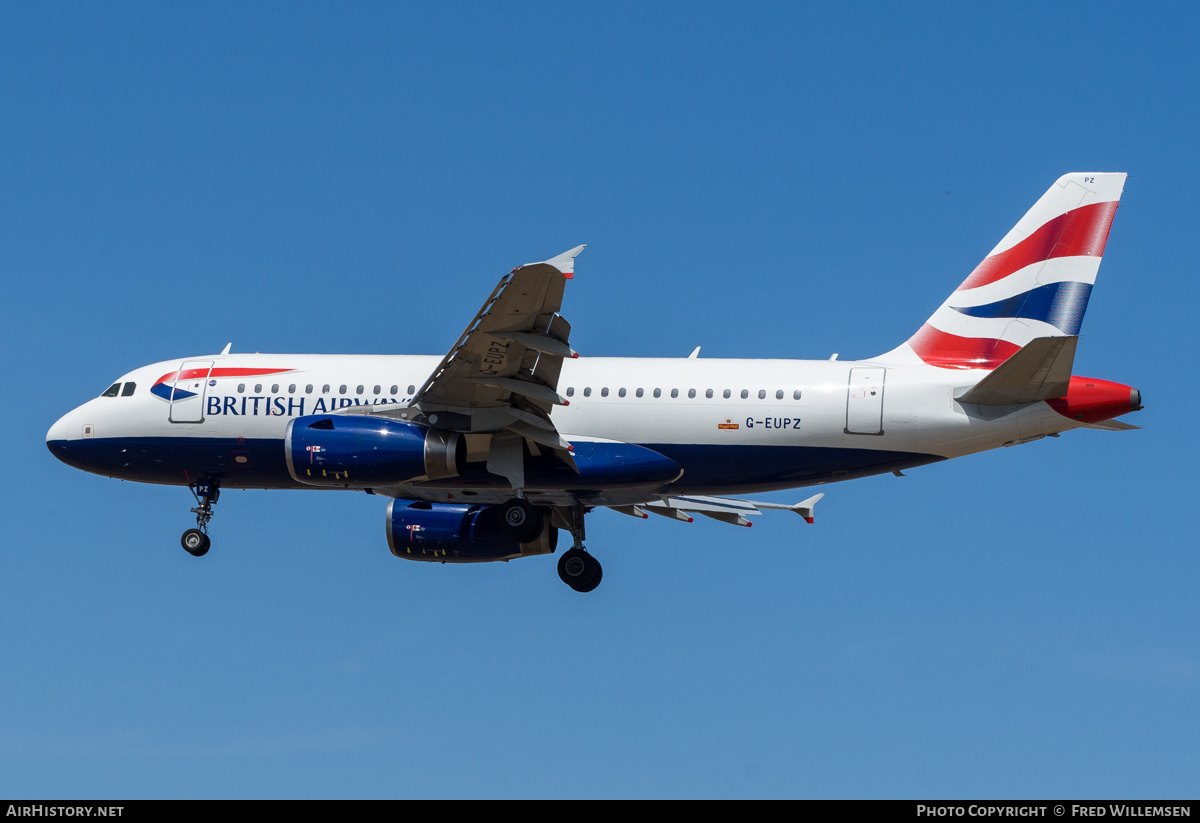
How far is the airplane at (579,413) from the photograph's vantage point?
31281 mm

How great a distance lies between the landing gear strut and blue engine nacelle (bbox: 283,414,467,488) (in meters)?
5.67

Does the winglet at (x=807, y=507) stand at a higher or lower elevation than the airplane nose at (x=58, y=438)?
lower

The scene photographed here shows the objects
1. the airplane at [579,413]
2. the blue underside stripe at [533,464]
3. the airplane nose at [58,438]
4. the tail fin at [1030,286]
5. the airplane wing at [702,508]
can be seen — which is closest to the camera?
the airplane at [579,413]

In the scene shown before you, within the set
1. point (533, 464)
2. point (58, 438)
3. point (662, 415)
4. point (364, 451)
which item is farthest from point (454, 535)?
point (58, 438)

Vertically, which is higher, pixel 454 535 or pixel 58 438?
pixel 58 438

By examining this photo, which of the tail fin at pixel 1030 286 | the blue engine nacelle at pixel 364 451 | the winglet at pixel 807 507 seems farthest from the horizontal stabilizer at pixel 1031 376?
the blue engine nacelle at pixel 364 451

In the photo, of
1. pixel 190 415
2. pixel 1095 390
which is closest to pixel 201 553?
pixel 190 415

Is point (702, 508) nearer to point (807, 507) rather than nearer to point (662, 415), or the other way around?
point (807, 507)

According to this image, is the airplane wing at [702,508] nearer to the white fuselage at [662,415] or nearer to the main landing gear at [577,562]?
the main landing gear at [577,562]

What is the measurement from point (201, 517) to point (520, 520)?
8.10m

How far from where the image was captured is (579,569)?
36875 mm

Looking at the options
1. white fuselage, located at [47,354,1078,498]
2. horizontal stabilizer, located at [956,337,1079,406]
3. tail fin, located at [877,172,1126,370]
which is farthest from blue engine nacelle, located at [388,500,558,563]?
horizontal stabilizer, located at [956,337,1079,406]

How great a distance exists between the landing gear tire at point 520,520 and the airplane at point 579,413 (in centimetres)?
7

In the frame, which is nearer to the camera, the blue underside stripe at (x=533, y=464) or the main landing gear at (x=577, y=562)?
the blue underside stripe at (x=533, y=464)
